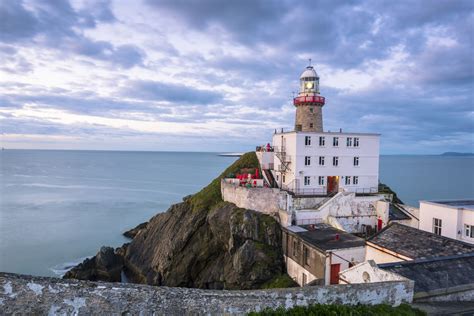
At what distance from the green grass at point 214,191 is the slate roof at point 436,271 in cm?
2000

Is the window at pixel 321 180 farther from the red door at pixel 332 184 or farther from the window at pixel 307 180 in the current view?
the red door at pixel 332 184

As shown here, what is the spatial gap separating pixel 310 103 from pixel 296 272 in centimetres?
1898

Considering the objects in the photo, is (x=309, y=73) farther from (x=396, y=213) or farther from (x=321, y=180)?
(x=396, y=213)

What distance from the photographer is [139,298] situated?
762 cm

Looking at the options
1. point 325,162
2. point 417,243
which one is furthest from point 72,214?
point 417,243

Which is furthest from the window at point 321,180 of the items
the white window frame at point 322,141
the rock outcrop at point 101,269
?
the rock outcrop at point 101,269

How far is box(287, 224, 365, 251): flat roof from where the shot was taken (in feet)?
61.6

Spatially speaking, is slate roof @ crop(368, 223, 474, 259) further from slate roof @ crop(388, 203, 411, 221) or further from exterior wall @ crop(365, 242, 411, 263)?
slate roof @ crop(388, 203, 411, 221)

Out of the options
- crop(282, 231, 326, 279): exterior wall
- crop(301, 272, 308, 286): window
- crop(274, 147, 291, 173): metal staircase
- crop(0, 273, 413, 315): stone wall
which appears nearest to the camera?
crop(0, 273, 413, 315): stone wall

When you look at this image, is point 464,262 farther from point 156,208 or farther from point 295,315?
point 156,208

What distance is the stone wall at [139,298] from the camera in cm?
696

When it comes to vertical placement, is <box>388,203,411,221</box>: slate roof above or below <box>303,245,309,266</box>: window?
above

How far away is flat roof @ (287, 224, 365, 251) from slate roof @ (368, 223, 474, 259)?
59.9 inches

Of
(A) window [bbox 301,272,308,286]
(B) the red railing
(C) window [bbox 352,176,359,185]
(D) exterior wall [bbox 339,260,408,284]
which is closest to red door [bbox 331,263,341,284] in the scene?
(A) window [bbox 301,272,308,286]
